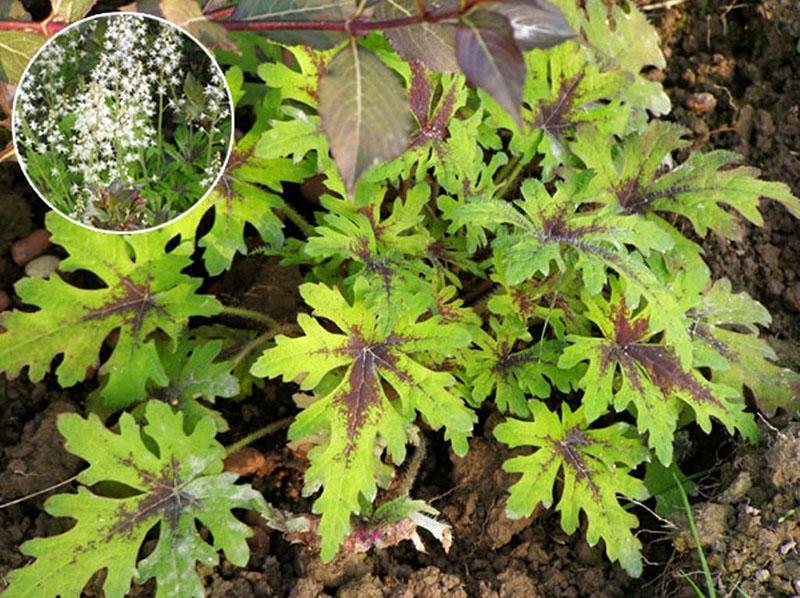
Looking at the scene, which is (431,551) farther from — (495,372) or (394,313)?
(394,313)

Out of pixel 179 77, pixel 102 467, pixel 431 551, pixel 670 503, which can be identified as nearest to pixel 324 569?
pixel 431 551

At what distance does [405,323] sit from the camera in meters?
2.48

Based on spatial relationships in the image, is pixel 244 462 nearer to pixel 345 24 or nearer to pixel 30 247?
pixel 30 247

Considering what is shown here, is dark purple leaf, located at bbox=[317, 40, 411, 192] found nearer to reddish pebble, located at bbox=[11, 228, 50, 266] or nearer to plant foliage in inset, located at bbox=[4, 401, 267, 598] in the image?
plant foliage in inset, located at bbox=[4, 401, 267, 598]

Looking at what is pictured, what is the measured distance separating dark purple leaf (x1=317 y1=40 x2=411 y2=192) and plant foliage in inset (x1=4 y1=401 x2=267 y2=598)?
3.57 feet

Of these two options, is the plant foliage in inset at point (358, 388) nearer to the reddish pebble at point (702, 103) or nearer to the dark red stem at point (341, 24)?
the dark red stem at point (341, 24)

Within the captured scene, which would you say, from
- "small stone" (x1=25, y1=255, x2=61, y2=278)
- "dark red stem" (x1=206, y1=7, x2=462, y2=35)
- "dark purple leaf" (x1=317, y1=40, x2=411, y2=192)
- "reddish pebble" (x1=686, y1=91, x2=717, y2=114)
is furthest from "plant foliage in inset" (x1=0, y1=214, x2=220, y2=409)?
"reddish pebble" (x1=686, y1=91, x2=717, y2=114)

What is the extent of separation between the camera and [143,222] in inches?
96.3

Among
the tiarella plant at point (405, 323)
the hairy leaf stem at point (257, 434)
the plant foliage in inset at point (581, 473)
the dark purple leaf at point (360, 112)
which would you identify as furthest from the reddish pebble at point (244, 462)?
the dark purple leaf at point (360, 112)

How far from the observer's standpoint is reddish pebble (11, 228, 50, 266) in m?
3.04

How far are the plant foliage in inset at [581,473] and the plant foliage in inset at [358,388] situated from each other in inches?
8.7

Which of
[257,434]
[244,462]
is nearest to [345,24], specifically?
[257,434]

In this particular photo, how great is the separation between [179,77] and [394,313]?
76 cm

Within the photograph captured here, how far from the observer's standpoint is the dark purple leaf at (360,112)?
5.39ft
